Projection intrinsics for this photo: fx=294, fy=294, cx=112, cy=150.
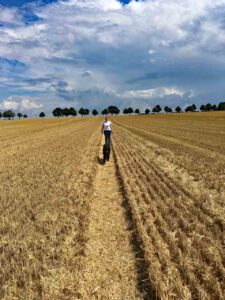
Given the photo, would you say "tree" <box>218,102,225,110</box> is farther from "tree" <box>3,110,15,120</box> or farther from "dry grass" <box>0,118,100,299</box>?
"dry grass" <box>0,118,100,299</box>

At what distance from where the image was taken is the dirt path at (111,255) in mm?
4504

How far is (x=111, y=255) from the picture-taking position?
18.2ft

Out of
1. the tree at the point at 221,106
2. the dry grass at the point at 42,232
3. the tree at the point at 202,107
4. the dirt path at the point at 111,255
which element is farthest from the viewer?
the tree at the point at 202,107

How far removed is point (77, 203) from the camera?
847 centimetres

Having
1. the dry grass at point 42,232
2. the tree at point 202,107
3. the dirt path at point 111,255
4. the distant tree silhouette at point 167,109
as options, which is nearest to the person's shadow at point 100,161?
the dry grass at point 42,232

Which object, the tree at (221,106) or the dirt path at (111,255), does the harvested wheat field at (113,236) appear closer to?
the dirt path at (111,255)

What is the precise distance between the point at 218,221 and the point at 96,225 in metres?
2.86

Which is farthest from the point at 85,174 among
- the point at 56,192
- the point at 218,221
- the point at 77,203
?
the point at 218,221

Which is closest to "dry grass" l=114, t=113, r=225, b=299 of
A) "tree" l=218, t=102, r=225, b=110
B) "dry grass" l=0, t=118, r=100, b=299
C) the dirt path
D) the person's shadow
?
the dirt path

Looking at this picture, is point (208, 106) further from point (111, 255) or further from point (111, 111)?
point (111, 255)

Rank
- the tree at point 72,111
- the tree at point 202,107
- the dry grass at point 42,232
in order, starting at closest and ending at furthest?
1. the dry grass at point 42,232
2. the tree at point 202,107
3. the tree at point 72,111

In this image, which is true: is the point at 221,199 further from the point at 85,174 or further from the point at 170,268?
the point at 85,174

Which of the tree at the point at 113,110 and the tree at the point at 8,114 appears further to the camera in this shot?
the tree at the point at 113,110

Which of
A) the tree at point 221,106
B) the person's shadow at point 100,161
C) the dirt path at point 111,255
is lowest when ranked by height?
the dirt path at point 111,255
